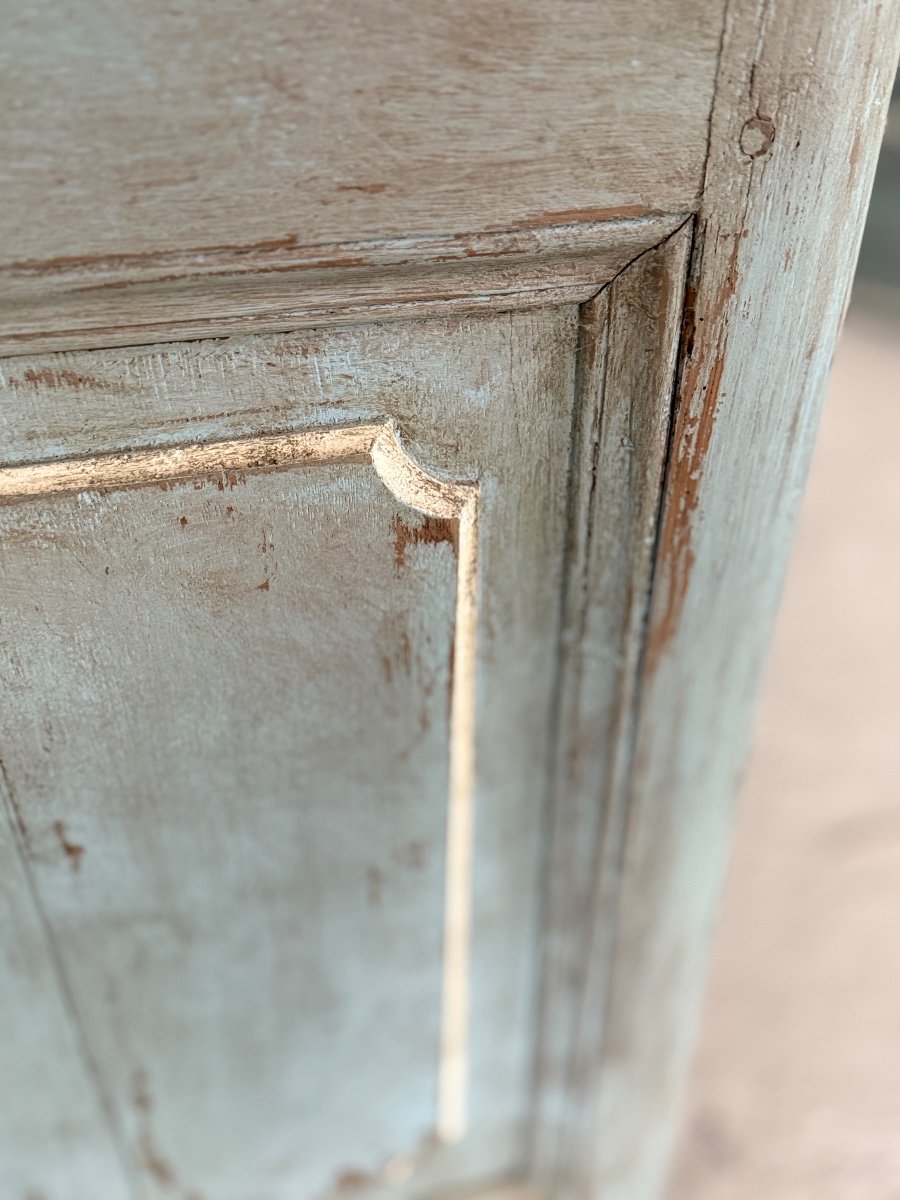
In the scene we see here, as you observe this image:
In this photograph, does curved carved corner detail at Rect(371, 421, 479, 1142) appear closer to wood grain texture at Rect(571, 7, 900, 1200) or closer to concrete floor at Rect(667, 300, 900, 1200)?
wood grain texture at Rect(571, 7, 900, 1200)

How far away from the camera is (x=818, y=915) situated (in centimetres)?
123

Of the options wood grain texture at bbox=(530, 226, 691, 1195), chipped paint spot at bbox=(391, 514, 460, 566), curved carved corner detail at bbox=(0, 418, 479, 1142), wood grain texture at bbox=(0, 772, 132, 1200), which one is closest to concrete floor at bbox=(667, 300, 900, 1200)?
wood grain texture at bbox=(530, 226, 691, 1195)

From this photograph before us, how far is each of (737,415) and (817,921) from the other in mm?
965

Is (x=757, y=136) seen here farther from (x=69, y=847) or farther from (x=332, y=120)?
(x=69, y=847)

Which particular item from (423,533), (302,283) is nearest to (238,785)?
(423,533)

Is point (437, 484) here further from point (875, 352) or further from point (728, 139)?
point (875, 352)

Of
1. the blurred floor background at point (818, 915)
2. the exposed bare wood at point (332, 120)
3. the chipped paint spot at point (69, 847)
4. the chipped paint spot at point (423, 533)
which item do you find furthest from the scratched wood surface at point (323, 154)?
the blurred floor background at point (818, 915)

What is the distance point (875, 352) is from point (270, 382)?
7.07 feet

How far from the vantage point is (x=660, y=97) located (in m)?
0.36

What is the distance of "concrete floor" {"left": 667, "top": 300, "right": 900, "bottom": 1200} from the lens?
3.38 feet

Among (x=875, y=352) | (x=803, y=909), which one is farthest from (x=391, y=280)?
(x=875, y=352)

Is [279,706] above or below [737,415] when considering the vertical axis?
below

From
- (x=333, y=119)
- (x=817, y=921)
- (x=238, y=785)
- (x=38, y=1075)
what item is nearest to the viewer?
(x=333, y=119)

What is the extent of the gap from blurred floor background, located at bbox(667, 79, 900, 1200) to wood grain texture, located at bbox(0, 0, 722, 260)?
1.00 m
